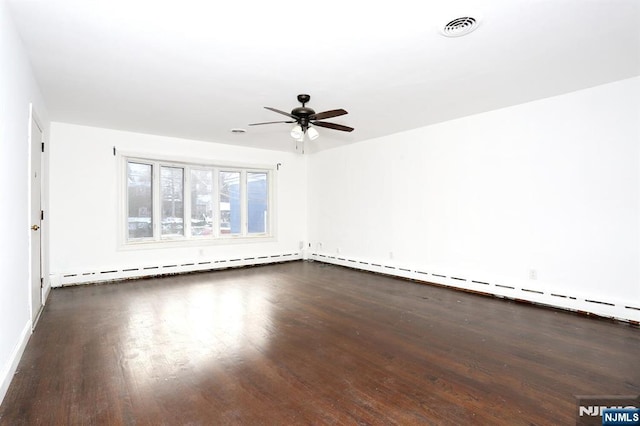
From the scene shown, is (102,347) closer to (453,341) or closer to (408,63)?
(453,341)

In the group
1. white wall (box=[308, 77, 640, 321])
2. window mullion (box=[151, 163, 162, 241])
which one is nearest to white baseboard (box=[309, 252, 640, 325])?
white wall (box=[308, 77, 640, 321])

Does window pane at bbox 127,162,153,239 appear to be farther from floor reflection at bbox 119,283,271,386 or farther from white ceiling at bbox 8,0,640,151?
floor reflection at bbox 119,283,271,386

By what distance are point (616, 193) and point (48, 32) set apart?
5564 mm

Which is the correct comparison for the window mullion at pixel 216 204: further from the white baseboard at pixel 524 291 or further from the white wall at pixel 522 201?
the white baseboard at pixel 524 291

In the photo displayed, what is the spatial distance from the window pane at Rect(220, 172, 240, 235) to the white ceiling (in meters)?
2.43

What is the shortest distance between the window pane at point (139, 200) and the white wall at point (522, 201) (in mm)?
4056

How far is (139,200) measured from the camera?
Result: 593cm

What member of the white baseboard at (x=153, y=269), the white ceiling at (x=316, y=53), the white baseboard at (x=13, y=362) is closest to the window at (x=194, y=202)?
the white baseboard at (x=153, y=269)

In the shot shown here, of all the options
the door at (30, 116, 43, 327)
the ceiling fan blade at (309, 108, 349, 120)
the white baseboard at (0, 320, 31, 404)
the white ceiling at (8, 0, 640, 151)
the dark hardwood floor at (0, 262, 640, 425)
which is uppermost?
the white ceiling at (8, 0, 640, 151)

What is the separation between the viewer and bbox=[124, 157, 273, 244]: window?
592cm

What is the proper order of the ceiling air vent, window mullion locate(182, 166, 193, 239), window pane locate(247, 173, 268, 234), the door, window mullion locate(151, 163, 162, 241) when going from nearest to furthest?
the ceiling air vent < the door < window mullion locate(151, 163, 162, 241) < window mullion locate(182, 166, 193, 239) < window pane locate(247, 173, 268, 234)

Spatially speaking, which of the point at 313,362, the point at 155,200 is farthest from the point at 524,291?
the point at 155,200

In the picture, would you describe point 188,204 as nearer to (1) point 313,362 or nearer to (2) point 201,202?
(2) point 201,202

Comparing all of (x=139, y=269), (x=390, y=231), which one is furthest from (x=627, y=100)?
(x=139, y=269)
